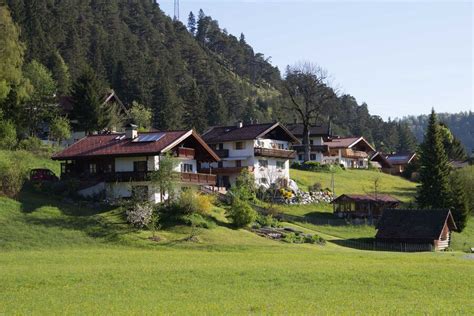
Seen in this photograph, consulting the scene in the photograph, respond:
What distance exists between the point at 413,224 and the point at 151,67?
7415cm

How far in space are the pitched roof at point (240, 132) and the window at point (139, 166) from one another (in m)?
20.4

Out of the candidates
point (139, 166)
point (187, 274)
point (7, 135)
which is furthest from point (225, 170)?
point (187, 274)

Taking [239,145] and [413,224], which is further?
[239,145]

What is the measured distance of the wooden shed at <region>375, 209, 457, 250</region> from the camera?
2206 inches

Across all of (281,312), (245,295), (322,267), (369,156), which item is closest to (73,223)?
(322,267)

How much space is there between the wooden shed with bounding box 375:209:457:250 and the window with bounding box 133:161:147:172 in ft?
67.9

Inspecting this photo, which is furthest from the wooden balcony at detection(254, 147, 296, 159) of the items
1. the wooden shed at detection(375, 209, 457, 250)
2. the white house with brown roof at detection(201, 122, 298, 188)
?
the wooden shed at detection(375, 209, 457, 250)

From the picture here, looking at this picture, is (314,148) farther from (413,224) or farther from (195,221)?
(195,221)

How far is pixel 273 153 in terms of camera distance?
77062mm

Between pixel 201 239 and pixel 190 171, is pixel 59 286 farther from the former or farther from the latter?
pixel 190 171

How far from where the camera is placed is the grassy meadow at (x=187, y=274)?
72.9ft

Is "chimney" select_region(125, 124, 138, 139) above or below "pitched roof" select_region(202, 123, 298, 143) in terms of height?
below

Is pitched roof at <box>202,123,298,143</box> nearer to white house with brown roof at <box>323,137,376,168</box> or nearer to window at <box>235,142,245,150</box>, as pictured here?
window at <box>235,142,245,150</box>

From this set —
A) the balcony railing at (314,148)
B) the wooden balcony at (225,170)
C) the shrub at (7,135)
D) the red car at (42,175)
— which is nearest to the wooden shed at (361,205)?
the wooden balcony at (225,170)
